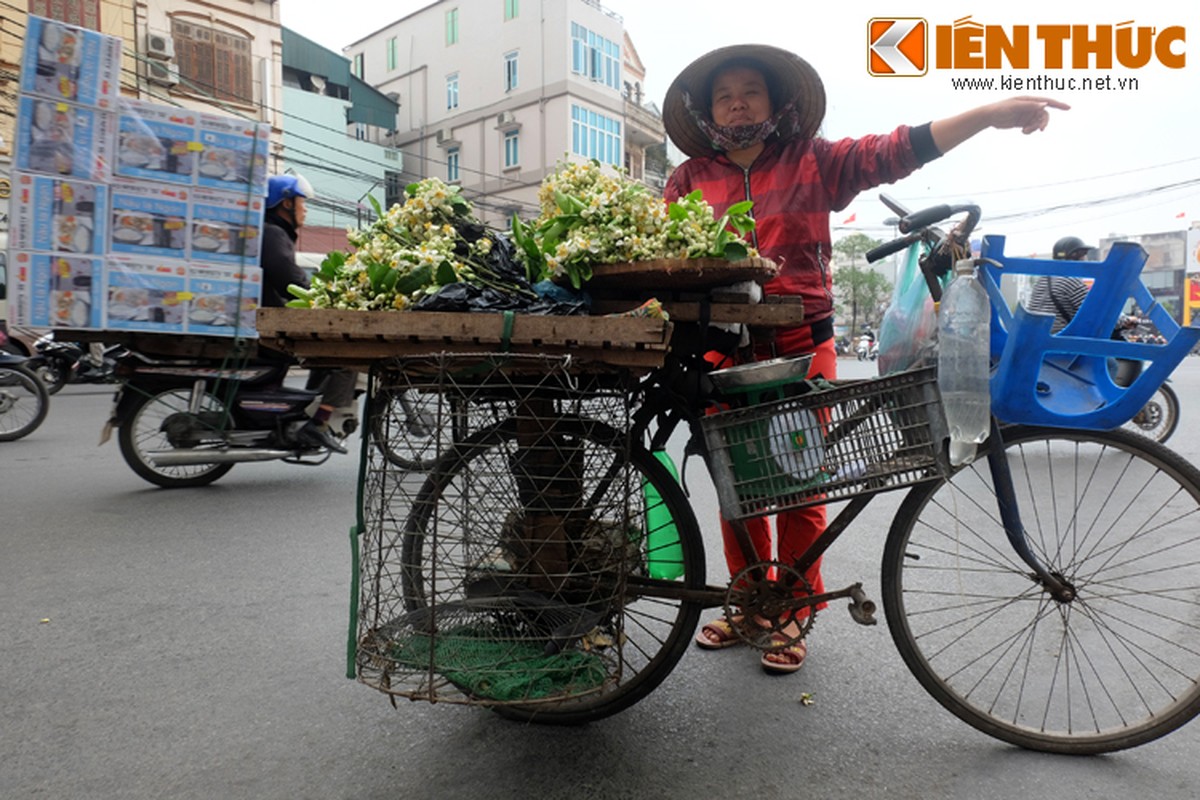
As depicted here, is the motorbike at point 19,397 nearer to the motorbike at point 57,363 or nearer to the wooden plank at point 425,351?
the motorbike at point 57,363

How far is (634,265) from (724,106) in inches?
38.7

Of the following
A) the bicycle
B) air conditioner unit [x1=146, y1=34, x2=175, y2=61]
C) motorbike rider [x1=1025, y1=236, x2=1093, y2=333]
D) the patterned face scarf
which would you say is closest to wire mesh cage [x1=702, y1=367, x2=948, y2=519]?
the bicycle

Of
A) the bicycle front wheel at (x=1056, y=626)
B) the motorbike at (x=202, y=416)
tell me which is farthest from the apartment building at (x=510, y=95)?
the bicycle front wheel at (x=1056, y=626)

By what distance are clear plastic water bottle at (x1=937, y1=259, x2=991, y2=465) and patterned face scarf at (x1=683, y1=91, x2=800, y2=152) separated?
33.2 inches

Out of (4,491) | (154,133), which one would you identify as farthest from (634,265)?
(4,491)

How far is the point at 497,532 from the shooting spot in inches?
76.0

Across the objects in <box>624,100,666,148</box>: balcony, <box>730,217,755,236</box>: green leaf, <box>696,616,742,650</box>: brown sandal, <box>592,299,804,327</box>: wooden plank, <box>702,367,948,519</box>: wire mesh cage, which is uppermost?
<box>624,100,666,148</box>: balcony

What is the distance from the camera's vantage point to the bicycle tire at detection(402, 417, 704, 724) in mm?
1892

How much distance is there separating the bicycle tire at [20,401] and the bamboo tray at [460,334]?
20.8 feet

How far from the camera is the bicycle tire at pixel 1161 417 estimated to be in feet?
21.9

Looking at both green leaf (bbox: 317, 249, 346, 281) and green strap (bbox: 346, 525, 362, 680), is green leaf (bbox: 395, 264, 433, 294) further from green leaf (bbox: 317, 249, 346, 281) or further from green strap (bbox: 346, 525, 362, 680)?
green strap (bbox: 346, 525, 362, 680)

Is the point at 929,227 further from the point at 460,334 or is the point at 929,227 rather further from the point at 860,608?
the point at 460,334

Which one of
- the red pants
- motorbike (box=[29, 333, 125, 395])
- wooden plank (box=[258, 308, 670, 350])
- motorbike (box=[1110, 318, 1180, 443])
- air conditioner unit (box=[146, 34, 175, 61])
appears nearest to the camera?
wooden plank (box=[258, 308, 670, 350])

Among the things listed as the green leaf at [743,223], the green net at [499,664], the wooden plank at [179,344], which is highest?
the green leaf at [743,223]
